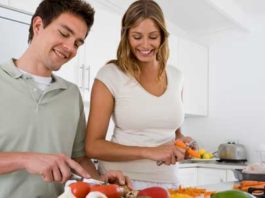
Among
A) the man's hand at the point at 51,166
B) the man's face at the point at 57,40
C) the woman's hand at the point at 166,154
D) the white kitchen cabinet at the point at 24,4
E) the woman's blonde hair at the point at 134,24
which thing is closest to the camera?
the man's hand at the point at 51,166

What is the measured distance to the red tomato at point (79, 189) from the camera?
685mm

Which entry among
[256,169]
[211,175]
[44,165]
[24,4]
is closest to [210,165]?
[211,175]

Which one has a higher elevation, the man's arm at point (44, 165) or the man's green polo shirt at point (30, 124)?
the man's green polo shirt at point (30, 124)

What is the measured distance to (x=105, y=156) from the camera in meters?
1.30

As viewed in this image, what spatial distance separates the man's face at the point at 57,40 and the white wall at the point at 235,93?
2.94 meters

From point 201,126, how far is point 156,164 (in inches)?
111

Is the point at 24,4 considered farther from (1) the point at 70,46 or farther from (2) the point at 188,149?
(2) the point at 188,149

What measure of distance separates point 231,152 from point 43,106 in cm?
276

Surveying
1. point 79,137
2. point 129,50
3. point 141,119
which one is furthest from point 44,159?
point 129,50

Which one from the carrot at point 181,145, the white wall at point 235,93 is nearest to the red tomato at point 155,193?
the carrot at point 181,145

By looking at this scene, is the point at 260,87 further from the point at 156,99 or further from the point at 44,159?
the point at 44,159

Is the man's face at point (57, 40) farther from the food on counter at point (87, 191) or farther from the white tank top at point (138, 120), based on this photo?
the food on counter at point (87, 191)

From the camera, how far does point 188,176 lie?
330 cm

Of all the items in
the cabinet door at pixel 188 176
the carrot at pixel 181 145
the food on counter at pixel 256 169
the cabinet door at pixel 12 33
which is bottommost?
the cabinet door at pixel 188 176
